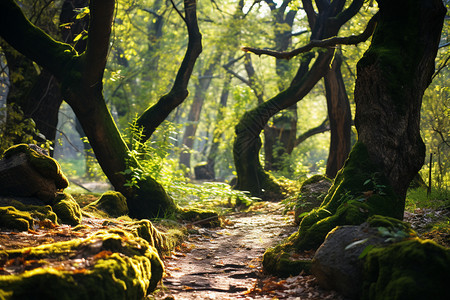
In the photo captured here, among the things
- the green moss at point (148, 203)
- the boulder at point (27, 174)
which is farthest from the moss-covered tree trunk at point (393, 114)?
the boulder at point (27, 174)

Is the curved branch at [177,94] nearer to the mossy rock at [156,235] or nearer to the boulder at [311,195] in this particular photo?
the mossy rock at [156,235]

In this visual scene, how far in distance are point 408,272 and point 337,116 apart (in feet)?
35.8

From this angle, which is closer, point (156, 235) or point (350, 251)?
point (350, 251)

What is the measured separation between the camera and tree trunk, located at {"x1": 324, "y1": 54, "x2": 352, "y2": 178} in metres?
13.3

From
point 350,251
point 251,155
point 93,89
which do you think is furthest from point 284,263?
point 251,155

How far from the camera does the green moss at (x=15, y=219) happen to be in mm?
4664

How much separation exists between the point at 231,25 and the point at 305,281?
1709 cm

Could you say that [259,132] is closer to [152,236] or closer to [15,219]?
[152,236]

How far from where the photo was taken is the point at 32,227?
15.8ft

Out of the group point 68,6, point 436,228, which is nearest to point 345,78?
point 68,6

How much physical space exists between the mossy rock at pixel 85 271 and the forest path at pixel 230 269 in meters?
0.57

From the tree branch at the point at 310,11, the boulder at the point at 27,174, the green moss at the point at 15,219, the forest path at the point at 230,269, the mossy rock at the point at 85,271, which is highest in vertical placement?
the tree branch at the point at 310,11

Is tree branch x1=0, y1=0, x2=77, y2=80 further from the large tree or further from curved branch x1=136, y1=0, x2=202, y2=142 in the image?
curved branch x1=136, y1=0, x2=202, y2=142

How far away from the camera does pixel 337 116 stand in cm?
1350
